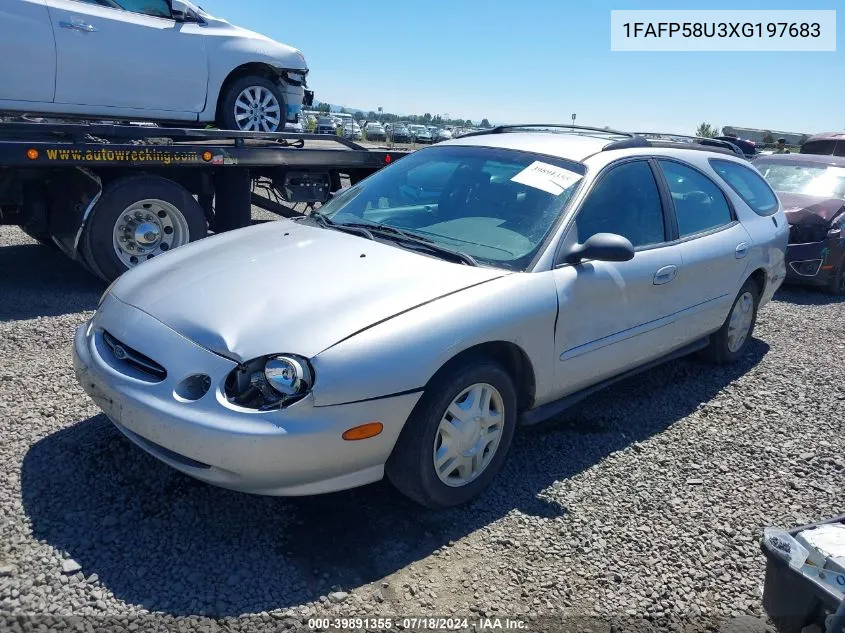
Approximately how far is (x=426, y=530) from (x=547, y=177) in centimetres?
197

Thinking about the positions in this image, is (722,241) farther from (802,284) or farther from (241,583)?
(802,284)

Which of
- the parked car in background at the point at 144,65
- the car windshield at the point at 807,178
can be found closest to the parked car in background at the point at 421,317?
the parked car in background at the point at 144,65

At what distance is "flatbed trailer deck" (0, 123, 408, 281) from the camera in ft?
18.2

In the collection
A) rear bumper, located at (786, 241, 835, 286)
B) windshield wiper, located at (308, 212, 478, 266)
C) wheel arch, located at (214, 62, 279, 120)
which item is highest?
wheel arch, located at (214, 62, 279, 120)

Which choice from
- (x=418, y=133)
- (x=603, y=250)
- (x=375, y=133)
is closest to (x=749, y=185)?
(x=603, y=250)

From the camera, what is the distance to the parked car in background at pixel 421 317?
261 cm

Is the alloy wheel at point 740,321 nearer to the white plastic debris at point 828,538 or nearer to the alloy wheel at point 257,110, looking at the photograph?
the white plastic debris at point 828,538

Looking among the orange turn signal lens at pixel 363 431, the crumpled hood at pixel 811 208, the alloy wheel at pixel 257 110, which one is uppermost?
the alloy wheel at pixel 257 110

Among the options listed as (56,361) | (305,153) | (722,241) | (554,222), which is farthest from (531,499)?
(305,153)

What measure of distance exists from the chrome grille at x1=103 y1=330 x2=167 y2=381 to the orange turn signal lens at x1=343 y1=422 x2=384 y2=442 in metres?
0.77

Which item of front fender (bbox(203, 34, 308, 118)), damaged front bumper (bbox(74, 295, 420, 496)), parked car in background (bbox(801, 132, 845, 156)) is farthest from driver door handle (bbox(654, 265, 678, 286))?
parked car in background (bbox(801, 132, 845, 156))

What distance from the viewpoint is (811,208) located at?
834 centimetres

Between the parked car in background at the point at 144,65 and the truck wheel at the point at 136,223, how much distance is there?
1.14 m

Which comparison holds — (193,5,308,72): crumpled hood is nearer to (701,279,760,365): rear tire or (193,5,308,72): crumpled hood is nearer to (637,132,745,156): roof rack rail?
(637,132,745,156): roof rack rail
